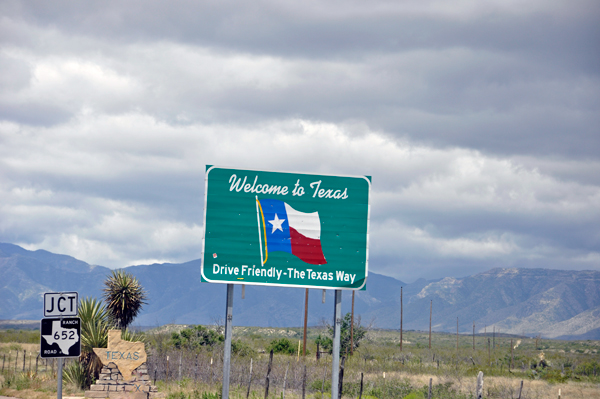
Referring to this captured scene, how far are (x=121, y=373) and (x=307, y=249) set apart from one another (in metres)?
16.3

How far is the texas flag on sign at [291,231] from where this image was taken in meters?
15.2

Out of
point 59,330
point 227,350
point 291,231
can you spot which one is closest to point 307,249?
point 291,231

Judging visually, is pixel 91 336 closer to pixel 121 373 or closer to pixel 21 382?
pixel 121 373

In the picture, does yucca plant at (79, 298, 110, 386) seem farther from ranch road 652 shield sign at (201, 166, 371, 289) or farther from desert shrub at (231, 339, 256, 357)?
desert shrub at (231, 339, 256, 357)

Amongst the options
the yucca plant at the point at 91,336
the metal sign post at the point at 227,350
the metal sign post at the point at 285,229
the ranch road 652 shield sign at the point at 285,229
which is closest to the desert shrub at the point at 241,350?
the yucca plant at the point at 91,336

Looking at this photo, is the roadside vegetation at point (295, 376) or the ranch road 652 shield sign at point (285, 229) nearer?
the ranch road 652 shield sign at point (285, 229)

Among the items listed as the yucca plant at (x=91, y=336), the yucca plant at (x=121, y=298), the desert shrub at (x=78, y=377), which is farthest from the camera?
the yucca plant at (x=121, y=298)

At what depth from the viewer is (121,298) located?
3334cm

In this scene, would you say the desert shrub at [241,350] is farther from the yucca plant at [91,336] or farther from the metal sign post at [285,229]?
the metal sign post at [285,229]

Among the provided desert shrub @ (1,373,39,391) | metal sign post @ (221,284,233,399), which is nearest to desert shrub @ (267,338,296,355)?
desert shrub @ (1,373,39,391)

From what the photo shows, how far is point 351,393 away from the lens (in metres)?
32.6

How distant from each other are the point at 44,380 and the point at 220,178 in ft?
76.7

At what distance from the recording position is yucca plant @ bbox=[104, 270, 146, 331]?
110 ft

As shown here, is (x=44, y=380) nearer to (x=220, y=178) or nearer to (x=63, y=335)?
(x=63, y=335)
